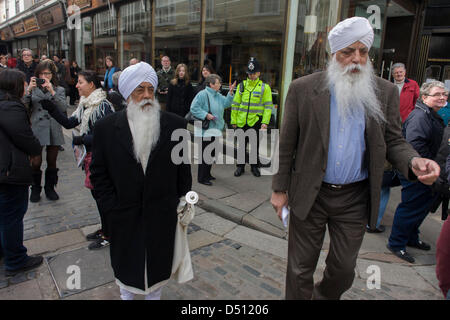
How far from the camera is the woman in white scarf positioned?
3.45 m

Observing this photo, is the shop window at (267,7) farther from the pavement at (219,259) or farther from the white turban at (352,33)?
the white turban at (352,33)

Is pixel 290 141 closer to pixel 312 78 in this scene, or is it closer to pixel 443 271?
pixel 312 78

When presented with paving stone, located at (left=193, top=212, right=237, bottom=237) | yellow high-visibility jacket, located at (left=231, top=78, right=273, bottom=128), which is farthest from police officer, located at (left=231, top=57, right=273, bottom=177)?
paving stone, located at (left=193, top=212, right=237, bottom=237)

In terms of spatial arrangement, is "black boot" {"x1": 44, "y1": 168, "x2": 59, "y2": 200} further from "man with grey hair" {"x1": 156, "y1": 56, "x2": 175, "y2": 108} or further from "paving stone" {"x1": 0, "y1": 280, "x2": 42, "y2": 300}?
"man with grey hair" {"x1": 156, "y1": 56, "x2": 175, "y2": 108}

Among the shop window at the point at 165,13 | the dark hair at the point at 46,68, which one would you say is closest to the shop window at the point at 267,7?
the shop window at the point at 165,13

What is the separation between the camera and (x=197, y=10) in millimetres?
9094

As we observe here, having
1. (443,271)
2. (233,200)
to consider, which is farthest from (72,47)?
(443,271)

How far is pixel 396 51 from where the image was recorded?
28.6 feet

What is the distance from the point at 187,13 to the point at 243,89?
16.9 feet

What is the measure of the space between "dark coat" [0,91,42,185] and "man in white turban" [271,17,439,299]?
228 cm

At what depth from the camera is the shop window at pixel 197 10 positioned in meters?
8.84

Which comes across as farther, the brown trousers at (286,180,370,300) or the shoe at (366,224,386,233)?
the shoe at (366,224,386,233)

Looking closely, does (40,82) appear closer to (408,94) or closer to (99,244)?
(99,244)

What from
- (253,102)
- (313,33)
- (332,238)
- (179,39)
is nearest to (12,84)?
(332,238)
